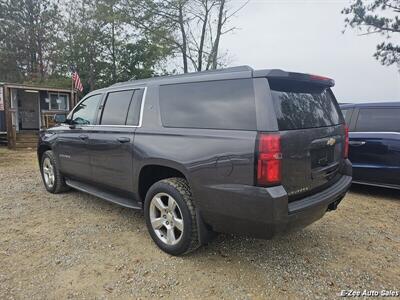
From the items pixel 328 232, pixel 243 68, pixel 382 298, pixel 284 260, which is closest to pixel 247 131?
pixel 243 68

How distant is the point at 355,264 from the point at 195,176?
183cm

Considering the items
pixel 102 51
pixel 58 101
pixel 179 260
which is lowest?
pixel 179 260

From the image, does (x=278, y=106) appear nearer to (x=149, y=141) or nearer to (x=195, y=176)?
(x=195, y=176)

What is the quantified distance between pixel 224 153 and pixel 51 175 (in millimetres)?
3935

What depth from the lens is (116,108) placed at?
3.94 metres

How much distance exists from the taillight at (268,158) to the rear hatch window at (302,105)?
0.18 meters

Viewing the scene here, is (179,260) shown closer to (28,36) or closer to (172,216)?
(172,216)

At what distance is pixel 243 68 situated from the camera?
2727mm

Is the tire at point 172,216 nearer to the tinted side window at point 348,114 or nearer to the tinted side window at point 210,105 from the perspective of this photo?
the tinted side window at point 210,105

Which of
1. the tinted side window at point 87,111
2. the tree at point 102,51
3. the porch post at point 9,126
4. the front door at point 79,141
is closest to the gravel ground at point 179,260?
the front door at point 79,141

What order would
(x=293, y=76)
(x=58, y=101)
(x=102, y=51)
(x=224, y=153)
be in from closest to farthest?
(x=224, y=153)
(x=293, y=76)
(x=58, y=101)
(x=102, y=51)

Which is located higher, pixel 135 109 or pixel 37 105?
pixel 37 105

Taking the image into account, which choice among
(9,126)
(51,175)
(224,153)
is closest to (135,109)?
(224,153)

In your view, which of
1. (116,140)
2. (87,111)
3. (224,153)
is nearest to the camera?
(224,153)
